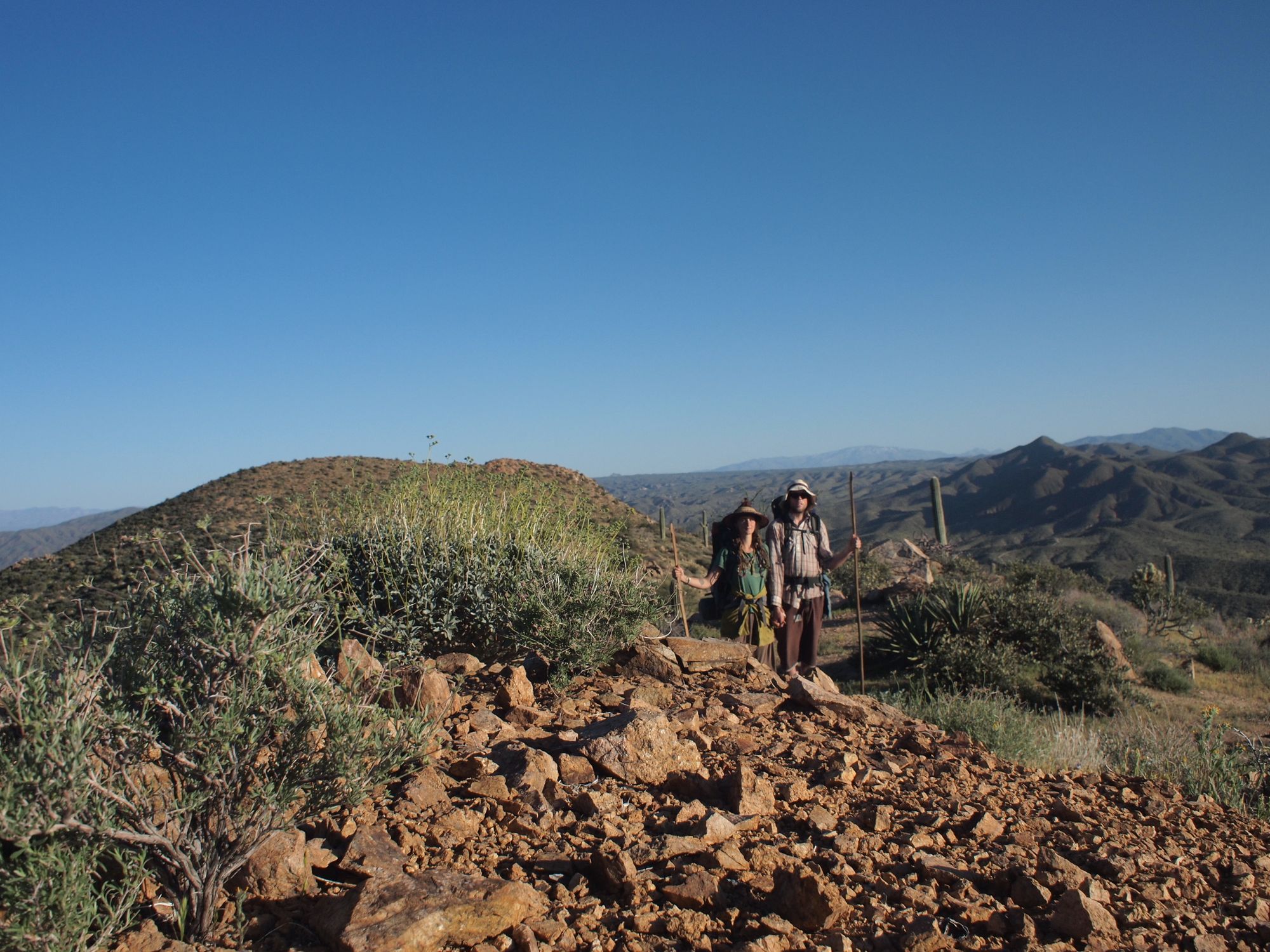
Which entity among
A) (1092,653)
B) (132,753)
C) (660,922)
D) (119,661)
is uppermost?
(119,661)

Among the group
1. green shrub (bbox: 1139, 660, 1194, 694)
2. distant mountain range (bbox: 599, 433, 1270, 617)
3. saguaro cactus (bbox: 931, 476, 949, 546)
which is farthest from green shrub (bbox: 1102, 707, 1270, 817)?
distant mountain range (bbox: 599, 433, 1270, 617)

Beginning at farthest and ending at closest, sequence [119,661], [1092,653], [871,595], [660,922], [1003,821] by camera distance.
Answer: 1. [871,595]
2. [1092,653]
3. [1003,821]
4. [119,661]
5. [660,922]

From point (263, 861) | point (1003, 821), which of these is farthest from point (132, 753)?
point (1003, 821)

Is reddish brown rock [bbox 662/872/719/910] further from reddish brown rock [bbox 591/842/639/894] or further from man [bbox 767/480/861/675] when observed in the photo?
man [bbox 767/480/861/675]

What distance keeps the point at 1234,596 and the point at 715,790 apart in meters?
35.8

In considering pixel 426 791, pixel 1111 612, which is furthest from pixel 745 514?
pixel 1111 612

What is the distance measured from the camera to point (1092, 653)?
10266 mm

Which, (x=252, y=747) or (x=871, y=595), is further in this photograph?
(x=871, y=595)

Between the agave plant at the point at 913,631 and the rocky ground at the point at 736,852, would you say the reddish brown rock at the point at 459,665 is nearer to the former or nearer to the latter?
the rocky ground at the point at 736,852

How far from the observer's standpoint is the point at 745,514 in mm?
5887

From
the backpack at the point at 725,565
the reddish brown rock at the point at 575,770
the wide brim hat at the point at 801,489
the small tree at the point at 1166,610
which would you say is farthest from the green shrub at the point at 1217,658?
the reddish brown rock at the point at 575,770

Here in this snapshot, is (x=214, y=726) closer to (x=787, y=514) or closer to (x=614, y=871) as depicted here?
(x=614, y=871)

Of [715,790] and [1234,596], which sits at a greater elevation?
[715,790]

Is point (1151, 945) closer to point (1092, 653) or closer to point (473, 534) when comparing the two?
point (473, 534)
